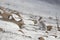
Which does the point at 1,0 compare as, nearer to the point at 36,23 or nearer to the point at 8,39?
the point at 36,23

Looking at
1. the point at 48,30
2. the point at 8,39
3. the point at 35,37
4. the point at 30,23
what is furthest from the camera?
the point at 30,23

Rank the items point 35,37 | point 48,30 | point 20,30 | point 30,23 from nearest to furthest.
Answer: point 35,37 → point 20,30 → point 48,30 → point 30,23

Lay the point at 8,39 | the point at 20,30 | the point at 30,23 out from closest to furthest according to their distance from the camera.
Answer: the point at 8,39
the point at 20,30
the point at 30,23

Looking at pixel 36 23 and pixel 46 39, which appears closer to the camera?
pixel 46 39

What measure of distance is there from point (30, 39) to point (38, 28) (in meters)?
0.48

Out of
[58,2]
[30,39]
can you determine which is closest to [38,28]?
[30,39]

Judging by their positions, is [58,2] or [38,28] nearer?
[38,28]

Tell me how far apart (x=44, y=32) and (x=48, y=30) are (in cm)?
11

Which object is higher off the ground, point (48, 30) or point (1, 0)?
point (1, 0)

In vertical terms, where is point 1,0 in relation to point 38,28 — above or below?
above

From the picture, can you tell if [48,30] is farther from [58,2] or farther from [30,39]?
[58,2]

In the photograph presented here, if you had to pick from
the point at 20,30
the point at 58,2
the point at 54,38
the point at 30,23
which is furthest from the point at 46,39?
the point at 58,2

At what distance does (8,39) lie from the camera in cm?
193

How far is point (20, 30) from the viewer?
2275mm
